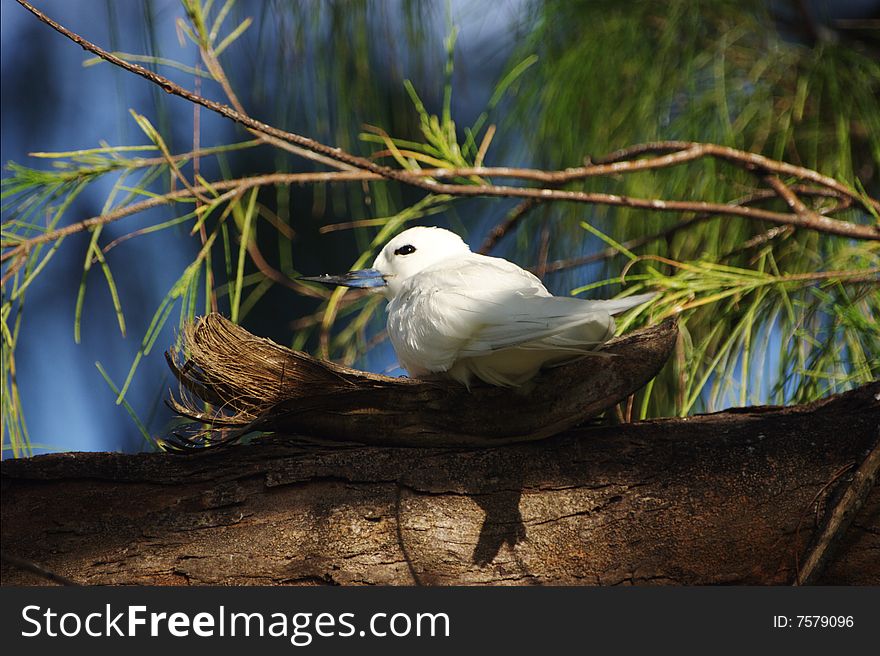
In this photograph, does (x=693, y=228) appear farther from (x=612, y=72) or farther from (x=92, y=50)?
(x=92, y=50)

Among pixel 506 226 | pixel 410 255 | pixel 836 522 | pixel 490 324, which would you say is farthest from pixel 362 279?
pixel 836 522

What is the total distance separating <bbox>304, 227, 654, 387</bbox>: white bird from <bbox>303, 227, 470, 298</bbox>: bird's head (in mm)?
143

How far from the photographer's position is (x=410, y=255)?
1420mm

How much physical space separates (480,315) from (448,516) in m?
0.23

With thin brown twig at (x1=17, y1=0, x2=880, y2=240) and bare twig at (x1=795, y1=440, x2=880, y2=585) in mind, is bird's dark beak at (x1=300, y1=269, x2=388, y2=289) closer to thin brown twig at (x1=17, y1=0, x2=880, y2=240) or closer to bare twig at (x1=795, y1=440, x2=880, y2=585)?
thin brown twig at (x1=17, y1=0, x2=880, y2=240)

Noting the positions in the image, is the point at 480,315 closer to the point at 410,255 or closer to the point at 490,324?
the point at 490,324

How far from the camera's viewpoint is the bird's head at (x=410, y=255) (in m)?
1.41

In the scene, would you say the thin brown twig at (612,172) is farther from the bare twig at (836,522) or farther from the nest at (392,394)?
the bare twig at (836,522)

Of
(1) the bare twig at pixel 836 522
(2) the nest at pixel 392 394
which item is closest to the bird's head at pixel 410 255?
(2) the nest at pixel 392 394

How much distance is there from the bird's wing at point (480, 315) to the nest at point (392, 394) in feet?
0.19

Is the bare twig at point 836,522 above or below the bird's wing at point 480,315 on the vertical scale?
below

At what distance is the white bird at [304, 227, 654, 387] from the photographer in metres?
1.01

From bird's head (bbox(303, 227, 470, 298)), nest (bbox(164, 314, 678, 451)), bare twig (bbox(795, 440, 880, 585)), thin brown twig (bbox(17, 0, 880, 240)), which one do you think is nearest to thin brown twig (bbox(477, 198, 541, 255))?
bird's head (bbox(303, 227, 470, 298))

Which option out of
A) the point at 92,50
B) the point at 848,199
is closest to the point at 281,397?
the point at 92,50
